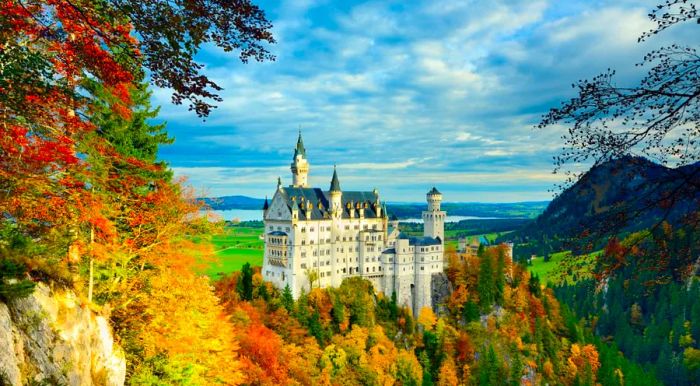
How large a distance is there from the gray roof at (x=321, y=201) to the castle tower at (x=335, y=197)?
3.19ft

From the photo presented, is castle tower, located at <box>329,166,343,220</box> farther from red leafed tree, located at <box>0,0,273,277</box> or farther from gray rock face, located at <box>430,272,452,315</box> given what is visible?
red leafed tree, located at <box>0,0,273,277</box>

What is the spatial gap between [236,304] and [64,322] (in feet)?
154

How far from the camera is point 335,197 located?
8962cm

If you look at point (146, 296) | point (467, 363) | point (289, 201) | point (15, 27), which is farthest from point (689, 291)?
point (15, 27)

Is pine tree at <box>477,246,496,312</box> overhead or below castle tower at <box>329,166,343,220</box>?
below

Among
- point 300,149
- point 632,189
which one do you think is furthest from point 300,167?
point 632,189

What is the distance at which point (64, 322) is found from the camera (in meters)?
18.2

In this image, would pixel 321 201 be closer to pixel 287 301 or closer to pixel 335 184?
pixel 335 184

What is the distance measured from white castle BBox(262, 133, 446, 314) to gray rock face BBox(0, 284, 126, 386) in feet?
193

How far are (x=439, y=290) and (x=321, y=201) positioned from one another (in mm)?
26802

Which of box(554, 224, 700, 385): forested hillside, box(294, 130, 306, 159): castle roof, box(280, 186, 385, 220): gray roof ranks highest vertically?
box(294, 130, 306, 159): castle roof

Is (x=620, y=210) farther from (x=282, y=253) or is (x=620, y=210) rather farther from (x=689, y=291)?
(x=689, y=291)

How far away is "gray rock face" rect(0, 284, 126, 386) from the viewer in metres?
14.6

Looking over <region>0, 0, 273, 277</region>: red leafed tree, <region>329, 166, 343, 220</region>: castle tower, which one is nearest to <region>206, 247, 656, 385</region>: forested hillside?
<region>329, 166, 343, 220</region>: castle tower
